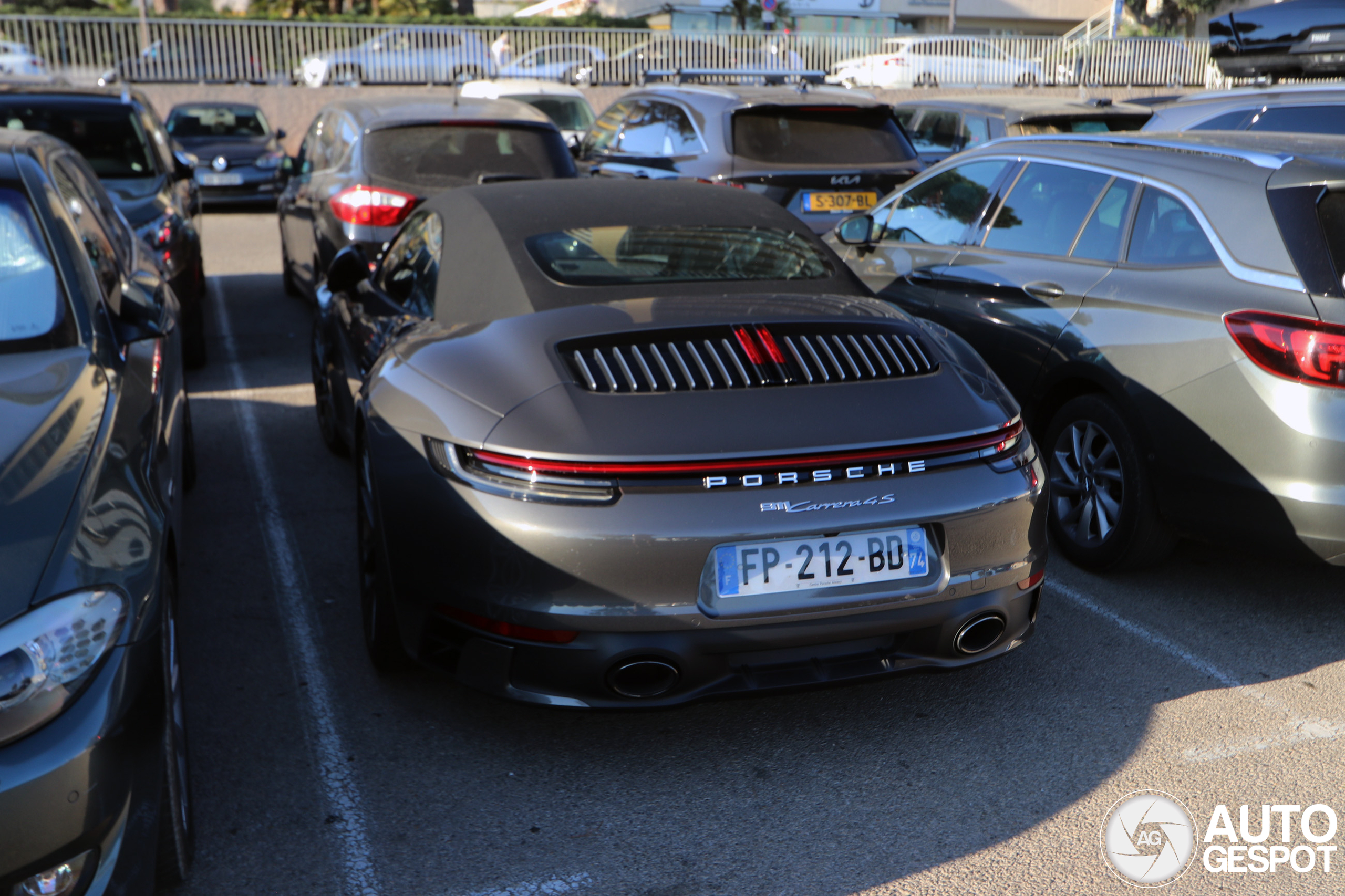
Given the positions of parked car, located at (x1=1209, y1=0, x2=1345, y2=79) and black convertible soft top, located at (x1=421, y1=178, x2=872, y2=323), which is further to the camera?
parked car, located at (x1=1209, y1=0, x2=1345, y2=79)

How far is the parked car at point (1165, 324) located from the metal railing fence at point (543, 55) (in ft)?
54.9

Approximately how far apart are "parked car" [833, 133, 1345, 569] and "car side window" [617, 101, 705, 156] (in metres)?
3.45

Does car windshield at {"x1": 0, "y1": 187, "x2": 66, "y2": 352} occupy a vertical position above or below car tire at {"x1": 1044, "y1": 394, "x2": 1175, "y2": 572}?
above

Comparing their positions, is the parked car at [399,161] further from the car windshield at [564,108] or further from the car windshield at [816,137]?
the car windshield at [564,108]

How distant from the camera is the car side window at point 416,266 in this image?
4016 millimetres

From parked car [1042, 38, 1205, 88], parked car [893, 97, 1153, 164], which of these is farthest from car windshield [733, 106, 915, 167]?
parked car [1042, 38, 1205, 88]

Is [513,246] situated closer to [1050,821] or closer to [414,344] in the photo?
[414,344]

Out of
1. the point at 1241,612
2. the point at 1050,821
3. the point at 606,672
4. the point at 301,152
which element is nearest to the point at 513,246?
the point at 606,672

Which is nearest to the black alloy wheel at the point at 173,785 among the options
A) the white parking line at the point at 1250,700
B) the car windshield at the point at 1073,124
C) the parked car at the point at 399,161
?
the white parking line at the point at 1250,700

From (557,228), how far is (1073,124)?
295 inches

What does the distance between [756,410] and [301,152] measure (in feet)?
→ 24.8

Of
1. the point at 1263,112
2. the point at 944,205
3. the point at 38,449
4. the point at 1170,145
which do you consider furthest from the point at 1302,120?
the point at 38,449

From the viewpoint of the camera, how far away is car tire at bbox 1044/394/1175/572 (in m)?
4.30

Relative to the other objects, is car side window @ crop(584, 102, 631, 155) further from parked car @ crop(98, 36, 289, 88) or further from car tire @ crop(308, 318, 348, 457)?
parked car @ crop(98, 36, 289, 88)
